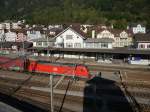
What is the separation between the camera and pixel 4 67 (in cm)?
5147

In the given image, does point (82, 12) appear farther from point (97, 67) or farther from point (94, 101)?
point (94, 101)

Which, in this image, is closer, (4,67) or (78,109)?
(78,109)

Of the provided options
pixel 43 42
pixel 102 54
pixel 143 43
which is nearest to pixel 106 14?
pixel 43 42

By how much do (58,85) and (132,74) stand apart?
13445 mm

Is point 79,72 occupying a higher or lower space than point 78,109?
higher

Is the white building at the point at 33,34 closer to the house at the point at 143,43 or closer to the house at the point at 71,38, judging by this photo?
the house at the point at 71,38

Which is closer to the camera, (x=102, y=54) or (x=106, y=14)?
(x=102, y=54)

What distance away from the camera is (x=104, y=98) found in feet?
102

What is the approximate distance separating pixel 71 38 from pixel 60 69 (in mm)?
27494

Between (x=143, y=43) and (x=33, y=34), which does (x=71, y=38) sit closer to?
(x=143, y=43)

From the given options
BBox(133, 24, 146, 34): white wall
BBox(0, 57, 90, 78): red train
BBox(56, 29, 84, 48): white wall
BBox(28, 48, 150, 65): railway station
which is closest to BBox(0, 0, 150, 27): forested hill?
BBox(133, 24, 146, 34): white wall

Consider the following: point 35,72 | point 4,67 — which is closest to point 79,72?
point 35,72

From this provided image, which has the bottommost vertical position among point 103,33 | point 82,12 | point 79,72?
point 79,72

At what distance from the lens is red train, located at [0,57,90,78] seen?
40312 millimetres
